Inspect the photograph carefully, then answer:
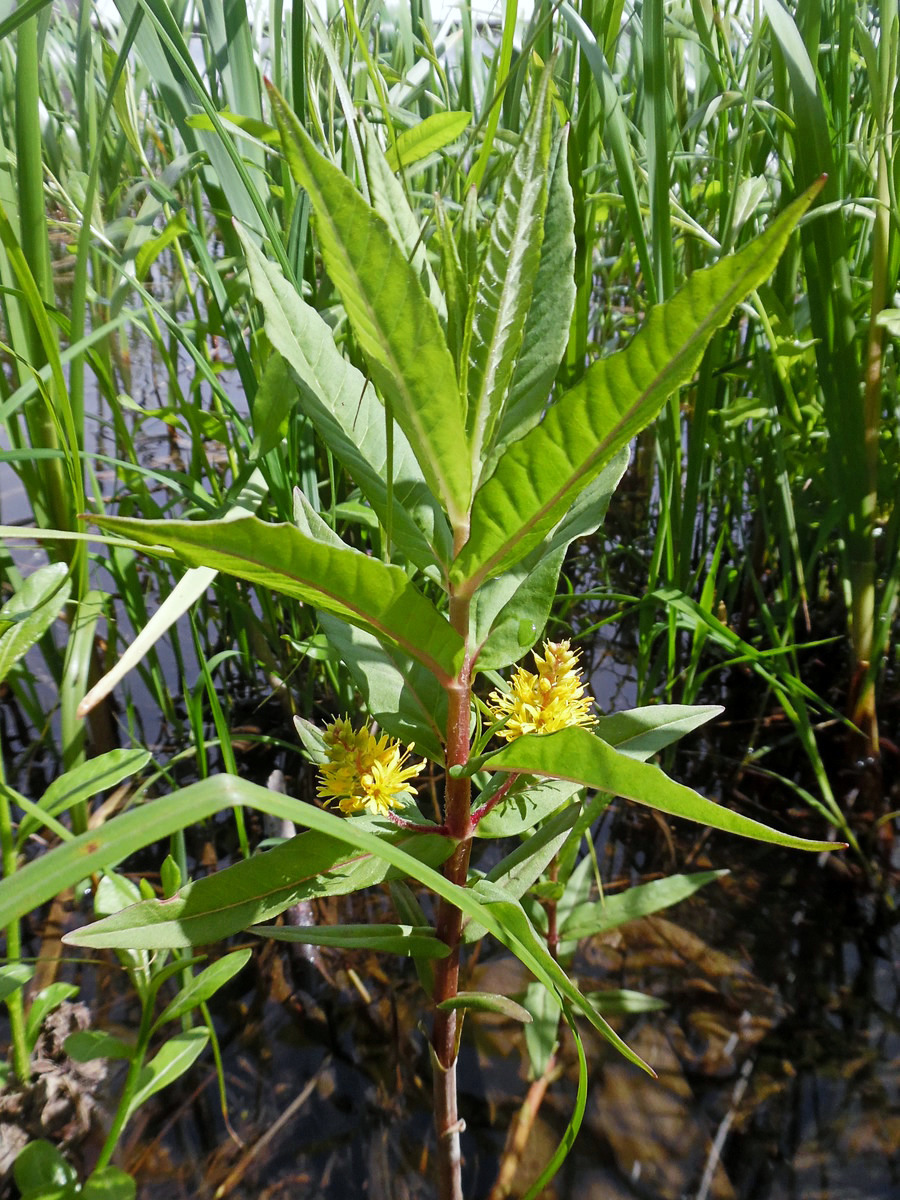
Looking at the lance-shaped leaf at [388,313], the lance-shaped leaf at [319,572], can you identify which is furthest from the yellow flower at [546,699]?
the lance-shaped leaf at [388,313]

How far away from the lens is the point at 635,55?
5.44ft

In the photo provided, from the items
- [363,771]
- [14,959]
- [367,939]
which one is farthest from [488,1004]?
[14,959]

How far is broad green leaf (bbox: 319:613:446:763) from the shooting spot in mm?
769

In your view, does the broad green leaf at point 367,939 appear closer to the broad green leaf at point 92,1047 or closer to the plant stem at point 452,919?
the plant stem at point 452,919

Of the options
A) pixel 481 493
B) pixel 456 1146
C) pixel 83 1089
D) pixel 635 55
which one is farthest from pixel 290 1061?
pixel 635 55

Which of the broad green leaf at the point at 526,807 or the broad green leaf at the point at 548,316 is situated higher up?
the broad green leaf at the point at 548,316

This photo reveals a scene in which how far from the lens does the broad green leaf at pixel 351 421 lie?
716mm

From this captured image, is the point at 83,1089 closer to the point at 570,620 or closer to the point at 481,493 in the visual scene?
the point at 481,493

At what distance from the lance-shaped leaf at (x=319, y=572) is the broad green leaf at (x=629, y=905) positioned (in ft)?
2.02

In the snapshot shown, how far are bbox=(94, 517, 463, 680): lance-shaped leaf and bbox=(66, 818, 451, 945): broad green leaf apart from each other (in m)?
0.17

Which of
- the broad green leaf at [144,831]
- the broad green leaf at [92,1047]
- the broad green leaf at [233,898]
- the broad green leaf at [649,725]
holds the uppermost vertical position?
the broad green leaf at [144,831]

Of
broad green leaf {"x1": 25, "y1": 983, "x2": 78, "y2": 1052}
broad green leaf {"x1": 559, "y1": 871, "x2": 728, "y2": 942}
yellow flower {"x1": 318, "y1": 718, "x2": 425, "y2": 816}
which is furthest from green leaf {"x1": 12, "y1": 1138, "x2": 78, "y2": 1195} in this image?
broad green leaf {"x1": 559, "y1": 871, "x2": 728, "y2": 942}

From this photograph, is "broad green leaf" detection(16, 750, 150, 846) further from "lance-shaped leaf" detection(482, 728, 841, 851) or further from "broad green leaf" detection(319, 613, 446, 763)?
"lance-shaped leaf" detection(482, 728, 841, 851)

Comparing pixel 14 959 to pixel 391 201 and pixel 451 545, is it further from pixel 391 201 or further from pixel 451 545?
pixel 391 201
